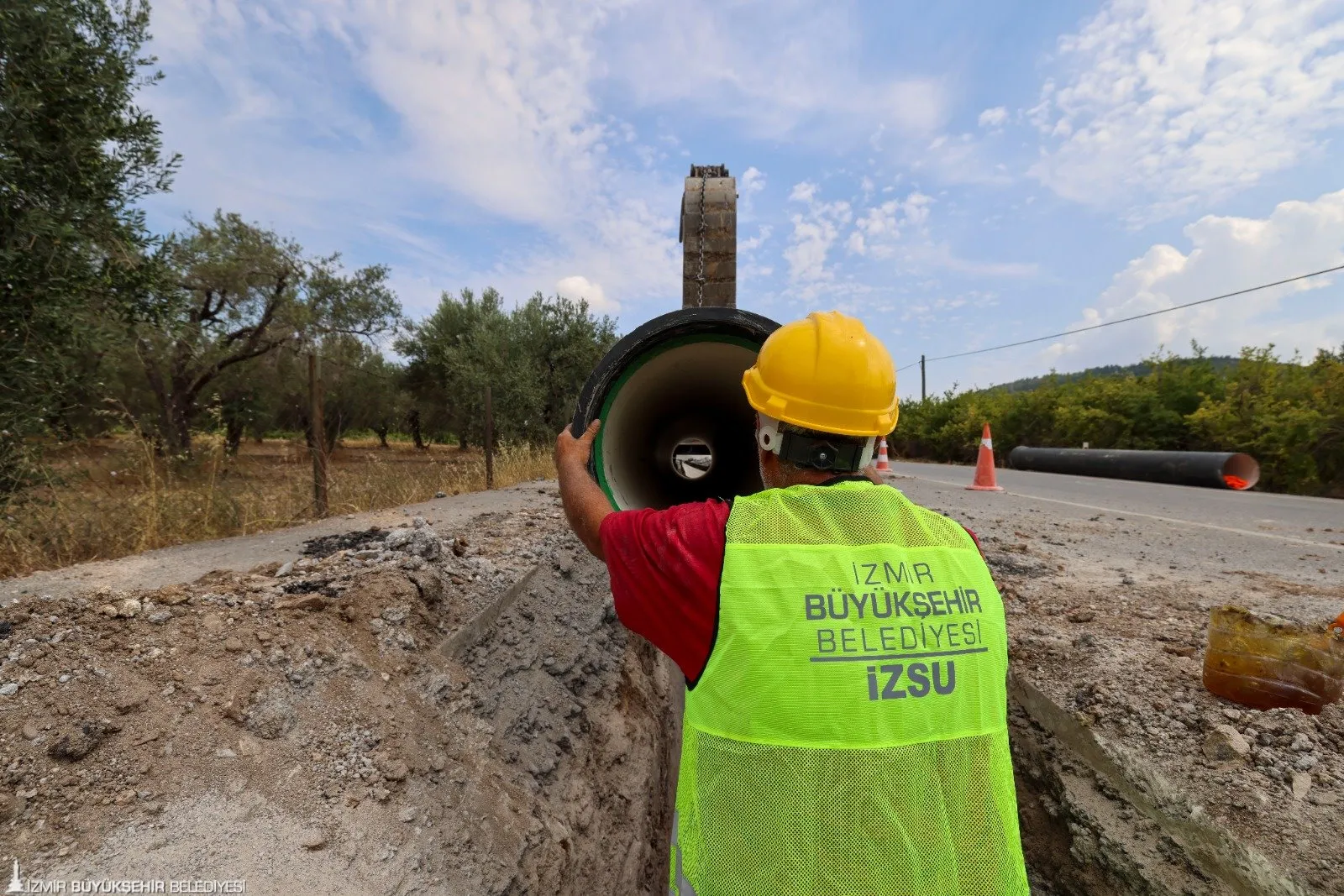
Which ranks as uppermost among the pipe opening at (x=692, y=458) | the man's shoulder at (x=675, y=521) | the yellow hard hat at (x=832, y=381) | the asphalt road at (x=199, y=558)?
the yellow hard hat at (x=832, y=381)

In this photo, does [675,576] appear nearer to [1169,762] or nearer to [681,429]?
[1169,762]

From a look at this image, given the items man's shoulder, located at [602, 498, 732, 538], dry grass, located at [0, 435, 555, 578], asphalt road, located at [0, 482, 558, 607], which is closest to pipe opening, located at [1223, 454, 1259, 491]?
asphalt road, located at [0, 482, 558, 607]

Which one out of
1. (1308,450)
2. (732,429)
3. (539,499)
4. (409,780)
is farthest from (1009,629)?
(1308,450)

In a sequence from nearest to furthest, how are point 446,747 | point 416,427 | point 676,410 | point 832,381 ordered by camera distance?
point 832,381
point 446,747
point 676,410
point 416,427

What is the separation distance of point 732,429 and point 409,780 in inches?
88.8

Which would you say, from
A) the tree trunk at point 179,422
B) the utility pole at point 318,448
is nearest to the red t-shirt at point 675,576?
the utility pole at point 318,448

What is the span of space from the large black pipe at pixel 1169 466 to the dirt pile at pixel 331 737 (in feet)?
36.8

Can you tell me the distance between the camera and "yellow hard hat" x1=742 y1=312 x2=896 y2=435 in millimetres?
1404

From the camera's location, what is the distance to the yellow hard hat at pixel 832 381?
140cm

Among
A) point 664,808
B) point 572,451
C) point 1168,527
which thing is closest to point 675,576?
point 572,451

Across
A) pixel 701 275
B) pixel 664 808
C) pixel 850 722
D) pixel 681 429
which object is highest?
pixel 701 275

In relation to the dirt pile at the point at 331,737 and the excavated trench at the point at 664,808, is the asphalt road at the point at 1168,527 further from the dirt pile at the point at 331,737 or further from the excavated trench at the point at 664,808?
the dirt pile at the point at 331,737

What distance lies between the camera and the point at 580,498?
1625 millimetres

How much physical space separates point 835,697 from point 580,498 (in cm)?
79
